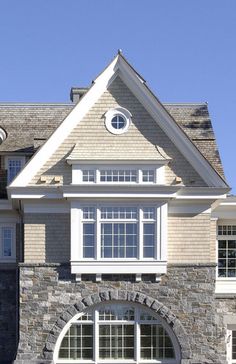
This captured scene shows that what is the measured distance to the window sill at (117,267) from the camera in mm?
24641

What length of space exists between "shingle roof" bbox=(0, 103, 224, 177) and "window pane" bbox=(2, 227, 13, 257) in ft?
9.58

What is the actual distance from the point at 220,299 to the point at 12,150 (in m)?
9.04

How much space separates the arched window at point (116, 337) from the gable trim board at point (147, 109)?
4585 mm

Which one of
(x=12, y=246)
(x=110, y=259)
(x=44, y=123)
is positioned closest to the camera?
(x=110, y=259)

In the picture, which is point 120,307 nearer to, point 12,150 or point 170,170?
point 170,170

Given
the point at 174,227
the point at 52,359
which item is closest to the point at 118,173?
the point at 174,227

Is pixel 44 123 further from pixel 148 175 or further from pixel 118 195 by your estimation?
pixel 118 195

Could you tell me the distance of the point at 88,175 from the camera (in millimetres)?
25078

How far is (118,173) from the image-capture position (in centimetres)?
2512

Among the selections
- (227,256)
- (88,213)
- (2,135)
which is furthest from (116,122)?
(227,256)

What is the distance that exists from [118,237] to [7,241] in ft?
16.6

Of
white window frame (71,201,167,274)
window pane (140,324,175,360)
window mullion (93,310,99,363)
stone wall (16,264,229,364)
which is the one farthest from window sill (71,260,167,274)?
window pane (140,324,175,360)

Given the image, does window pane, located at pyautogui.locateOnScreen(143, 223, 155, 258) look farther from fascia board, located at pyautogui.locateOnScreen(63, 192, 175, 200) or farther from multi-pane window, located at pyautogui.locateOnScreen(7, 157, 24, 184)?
multi-pane window, located at pyautogui.locateOnScreen(7, 157, 24, 184)

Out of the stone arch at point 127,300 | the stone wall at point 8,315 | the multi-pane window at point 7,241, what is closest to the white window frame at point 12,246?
the multi-pane window at point 7,241
